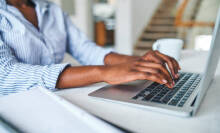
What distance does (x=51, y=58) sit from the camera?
3.12 ft

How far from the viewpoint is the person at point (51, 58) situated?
58 centimetres

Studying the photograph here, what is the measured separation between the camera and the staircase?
4.65 metres

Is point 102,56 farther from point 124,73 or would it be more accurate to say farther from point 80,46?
point 124,73

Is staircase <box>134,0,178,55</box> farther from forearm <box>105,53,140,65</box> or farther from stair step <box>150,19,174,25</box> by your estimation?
forearm <box>105,53,140,65</box>

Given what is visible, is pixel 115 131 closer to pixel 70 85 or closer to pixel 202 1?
pixel 70 85

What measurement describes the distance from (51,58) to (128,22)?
326 centimetres

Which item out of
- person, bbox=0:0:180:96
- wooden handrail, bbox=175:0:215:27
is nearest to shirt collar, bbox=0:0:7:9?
person, bbox=0:0:180:96

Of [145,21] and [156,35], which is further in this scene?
[145,21]

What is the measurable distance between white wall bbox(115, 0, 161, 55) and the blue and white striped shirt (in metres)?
3.03

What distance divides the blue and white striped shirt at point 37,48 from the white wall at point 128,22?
3.03 meters

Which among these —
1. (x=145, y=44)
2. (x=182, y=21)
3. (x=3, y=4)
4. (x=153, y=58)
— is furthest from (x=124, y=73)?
(x=145, y=44)

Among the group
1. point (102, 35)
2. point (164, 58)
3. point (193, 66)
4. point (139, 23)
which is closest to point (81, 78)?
point (164, 58)

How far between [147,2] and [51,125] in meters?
4.91

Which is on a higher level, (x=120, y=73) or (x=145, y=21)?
(x=145, y=21)
